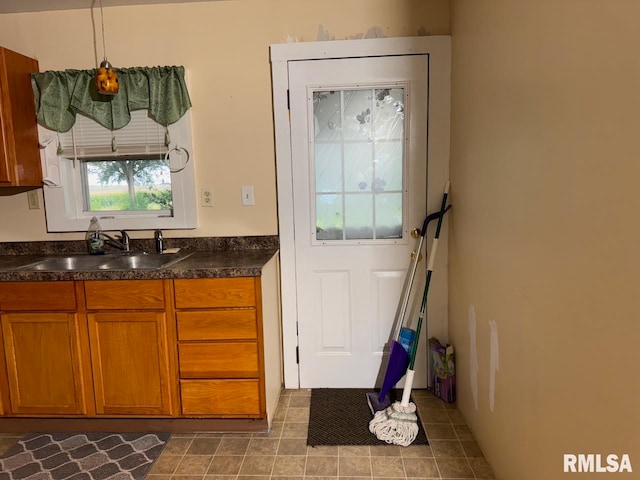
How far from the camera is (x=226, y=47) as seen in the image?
213cm

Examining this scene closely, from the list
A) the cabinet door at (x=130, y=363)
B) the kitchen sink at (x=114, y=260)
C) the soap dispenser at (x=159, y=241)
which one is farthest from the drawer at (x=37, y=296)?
the soap dispenser at (x=159, y=241)

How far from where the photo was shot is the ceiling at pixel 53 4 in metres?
2.06

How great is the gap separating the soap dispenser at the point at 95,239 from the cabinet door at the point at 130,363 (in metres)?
0.55

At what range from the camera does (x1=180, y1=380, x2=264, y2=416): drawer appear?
181 cm

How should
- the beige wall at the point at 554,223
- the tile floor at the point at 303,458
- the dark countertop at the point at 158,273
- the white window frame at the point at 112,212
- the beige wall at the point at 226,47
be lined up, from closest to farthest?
the beige wall at the point at 554,223 → the tile floor at the point at 303,458 → the dark countertop at the point at 158,273 → the beige wall at the point at 226,47 → the white window frame at the point at 112,212

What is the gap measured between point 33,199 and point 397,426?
7.84 feet

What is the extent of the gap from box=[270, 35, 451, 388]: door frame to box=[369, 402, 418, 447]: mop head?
56 centimetres

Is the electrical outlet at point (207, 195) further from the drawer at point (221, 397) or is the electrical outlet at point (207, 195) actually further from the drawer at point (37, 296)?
the drawer at point (221, 397)

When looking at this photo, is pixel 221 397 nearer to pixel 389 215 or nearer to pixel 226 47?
pixel 389 215

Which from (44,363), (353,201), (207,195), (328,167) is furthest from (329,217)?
(44,363)

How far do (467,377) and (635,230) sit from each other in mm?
1295

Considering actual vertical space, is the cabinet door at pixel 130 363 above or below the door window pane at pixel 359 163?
below

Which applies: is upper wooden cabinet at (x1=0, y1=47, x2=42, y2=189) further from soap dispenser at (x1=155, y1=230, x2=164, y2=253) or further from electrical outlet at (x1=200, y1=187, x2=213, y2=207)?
electrical outlet at (x1=200, y1=187, x2=213, y2=207)

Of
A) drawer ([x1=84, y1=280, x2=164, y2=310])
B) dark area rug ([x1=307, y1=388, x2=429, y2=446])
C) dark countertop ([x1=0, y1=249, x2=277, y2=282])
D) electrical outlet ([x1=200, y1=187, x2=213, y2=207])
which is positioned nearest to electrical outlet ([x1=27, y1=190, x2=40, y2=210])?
dark countertop ([x1=0, y1=249, x2=277, y2=282])
